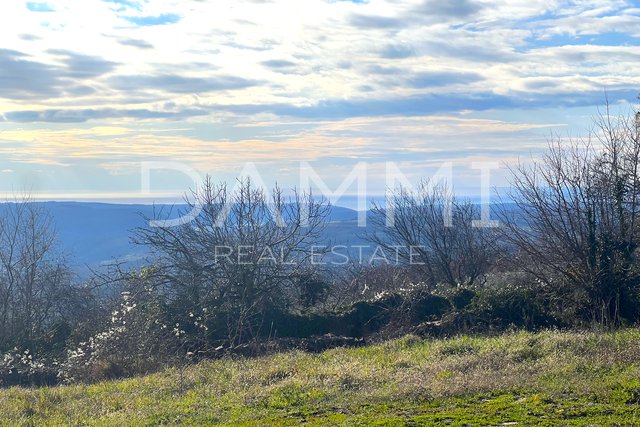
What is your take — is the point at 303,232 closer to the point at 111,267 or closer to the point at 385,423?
the point at 111,267

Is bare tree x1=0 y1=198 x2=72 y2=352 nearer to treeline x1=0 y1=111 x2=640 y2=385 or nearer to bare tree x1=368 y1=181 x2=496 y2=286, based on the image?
treeline x1=0 y1=111 x2=640 y2=385

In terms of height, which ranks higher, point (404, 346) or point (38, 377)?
point (404, 346)

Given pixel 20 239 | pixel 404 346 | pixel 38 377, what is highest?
pixel 20 239

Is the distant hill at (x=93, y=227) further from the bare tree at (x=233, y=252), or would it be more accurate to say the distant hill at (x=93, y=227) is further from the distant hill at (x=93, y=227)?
the bare tree at (x=233, y=252)

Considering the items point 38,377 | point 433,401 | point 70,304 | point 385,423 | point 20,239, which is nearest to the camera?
point 385,423

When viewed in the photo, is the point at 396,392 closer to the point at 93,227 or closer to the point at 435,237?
the point at 435,237

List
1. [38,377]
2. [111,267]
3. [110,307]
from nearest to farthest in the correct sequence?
[38,377] → [110,307] → [111,267]

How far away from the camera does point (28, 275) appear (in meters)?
27.0

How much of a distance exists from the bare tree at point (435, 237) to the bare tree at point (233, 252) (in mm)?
6084

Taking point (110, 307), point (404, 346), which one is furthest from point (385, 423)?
point (110, 307)

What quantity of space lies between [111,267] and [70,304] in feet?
12.6

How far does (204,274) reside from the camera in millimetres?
21328

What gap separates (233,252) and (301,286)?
2.43 meters

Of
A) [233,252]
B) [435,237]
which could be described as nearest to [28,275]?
[233,252]
